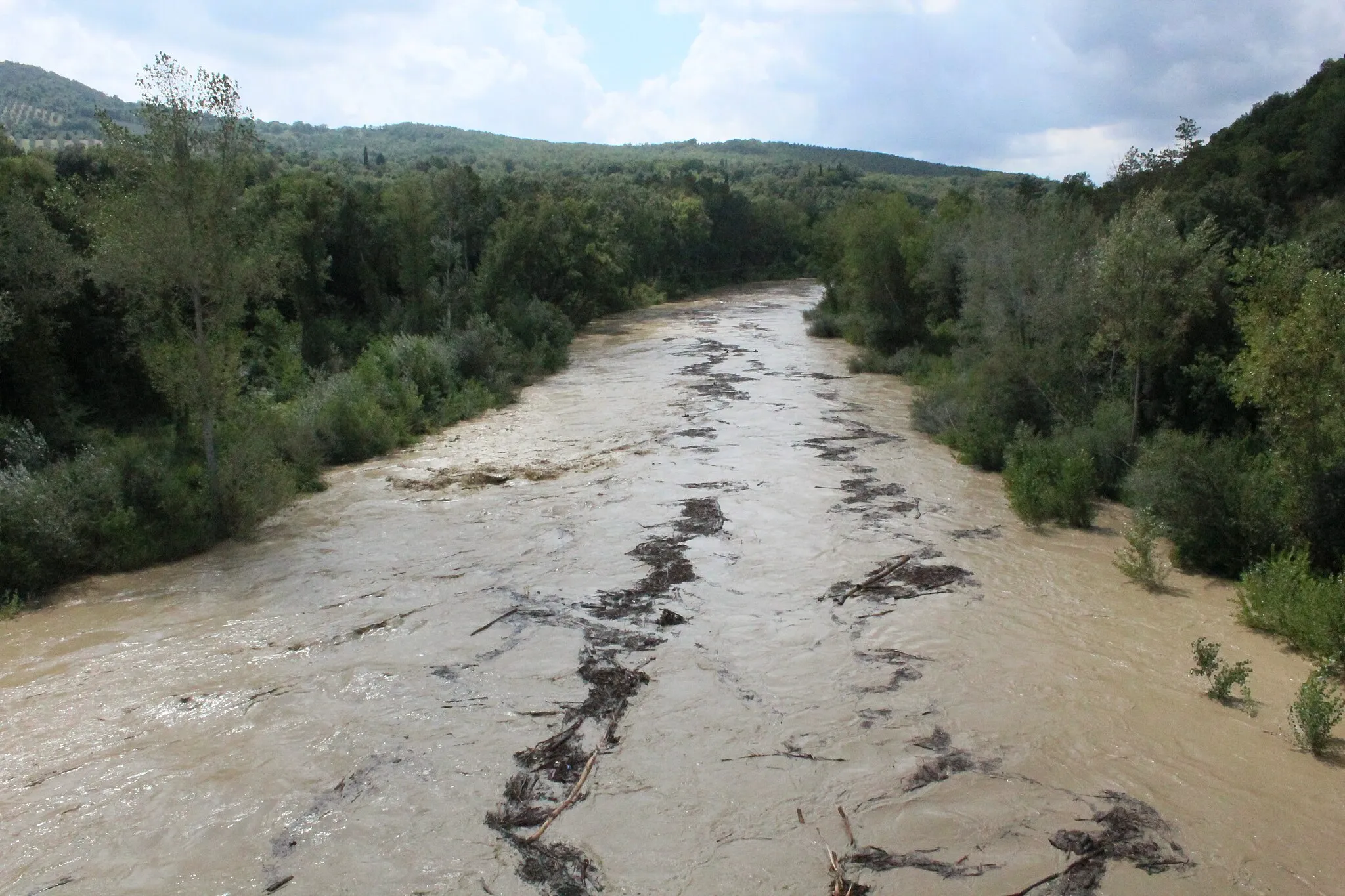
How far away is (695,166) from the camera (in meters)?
105

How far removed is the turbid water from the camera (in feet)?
21.3

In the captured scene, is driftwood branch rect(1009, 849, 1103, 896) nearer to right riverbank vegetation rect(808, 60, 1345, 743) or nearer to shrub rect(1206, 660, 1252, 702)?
right riverbank vegetation rect(808, 60, 1345, 743)

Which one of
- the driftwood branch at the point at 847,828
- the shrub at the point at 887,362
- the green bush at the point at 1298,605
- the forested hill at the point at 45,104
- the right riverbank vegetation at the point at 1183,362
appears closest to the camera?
the driftwood branch at the point at 847,828

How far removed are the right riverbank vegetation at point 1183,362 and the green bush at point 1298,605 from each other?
0.02 metres

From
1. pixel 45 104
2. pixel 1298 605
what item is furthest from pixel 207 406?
pixel 45 104

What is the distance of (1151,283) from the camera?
14.9 m

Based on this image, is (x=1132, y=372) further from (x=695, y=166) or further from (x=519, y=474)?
(x=695, y=166)

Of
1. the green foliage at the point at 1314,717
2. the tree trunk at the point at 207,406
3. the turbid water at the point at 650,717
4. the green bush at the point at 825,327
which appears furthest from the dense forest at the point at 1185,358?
the tree trunk at the point at 207,406

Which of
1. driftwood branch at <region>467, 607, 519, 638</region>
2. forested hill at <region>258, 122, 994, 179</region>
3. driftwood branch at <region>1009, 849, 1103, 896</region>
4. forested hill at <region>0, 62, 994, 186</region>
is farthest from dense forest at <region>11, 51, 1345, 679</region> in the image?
forested hill at <region>258, 122, 994, 179</region>

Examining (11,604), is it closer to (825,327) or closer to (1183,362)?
(1183,362)

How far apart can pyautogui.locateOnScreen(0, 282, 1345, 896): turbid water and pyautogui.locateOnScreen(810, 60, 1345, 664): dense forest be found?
820 millimetres

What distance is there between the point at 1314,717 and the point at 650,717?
17.7 feet

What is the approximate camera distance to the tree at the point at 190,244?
12602 millimetres

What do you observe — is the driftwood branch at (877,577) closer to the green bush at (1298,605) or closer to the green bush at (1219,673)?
the green bush at (1219,673)
